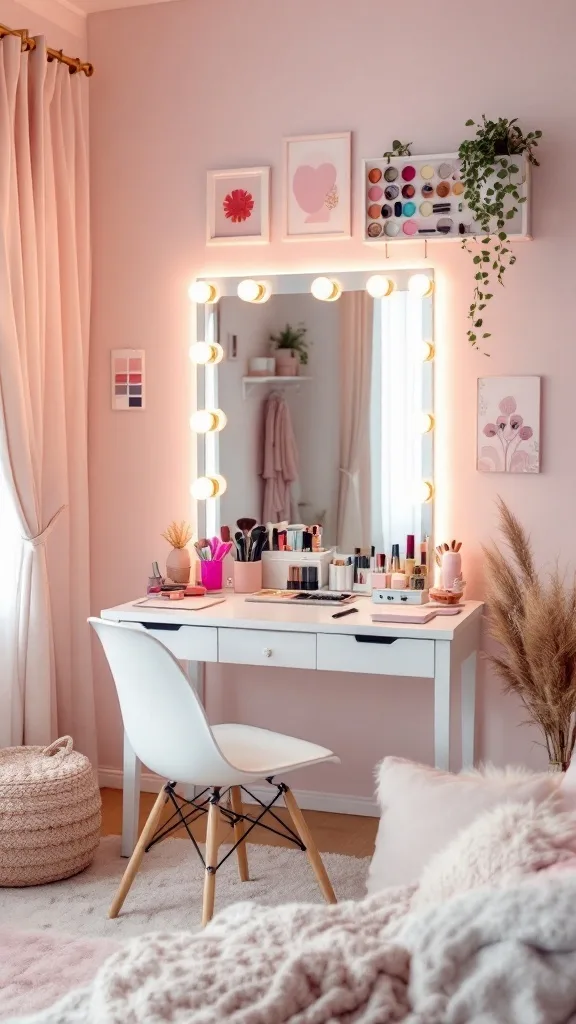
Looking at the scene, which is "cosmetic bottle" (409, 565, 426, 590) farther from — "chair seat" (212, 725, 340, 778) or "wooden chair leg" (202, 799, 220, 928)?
"wooden chair leg" (202, 799, 220, 928)

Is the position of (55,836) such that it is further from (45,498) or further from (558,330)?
(558,330)

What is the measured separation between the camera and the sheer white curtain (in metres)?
3.49

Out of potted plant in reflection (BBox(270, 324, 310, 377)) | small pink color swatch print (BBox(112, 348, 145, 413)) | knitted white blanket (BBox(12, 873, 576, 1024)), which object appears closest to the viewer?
knitted white blanket (BBox(12, 873, 576, 1024))

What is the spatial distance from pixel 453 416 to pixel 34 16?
73.4 inches

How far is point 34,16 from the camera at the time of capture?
359 cm

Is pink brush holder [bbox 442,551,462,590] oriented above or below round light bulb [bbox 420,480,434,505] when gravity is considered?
below

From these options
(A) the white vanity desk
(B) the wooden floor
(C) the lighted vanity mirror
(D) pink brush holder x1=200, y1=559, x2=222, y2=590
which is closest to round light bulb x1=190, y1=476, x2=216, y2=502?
(C) the lighted vanity mirror

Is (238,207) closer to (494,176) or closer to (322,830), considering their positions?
(494,176)

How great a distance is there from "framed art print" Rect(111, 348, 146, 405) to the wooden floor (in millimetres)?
1358

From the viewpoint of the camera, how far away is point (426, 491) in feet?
11.3

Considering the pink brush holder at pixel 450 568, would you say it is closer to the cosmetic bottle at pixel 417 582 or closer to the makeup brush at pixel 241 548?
the cosmetic bottle at pixel 417 582

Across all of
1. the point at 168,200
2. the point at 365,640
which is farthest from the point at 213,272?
the point at 365,640

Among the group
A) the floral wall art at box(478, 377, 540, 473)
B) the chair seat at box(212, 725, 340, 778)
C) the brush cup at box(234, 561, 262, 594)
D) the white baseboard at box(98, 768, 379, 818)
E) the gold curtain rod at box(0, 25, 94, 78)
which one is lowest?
the white baseboard at box(98, 768, 379, 818)

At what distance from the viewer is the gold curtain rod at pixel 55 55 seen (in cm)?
337
